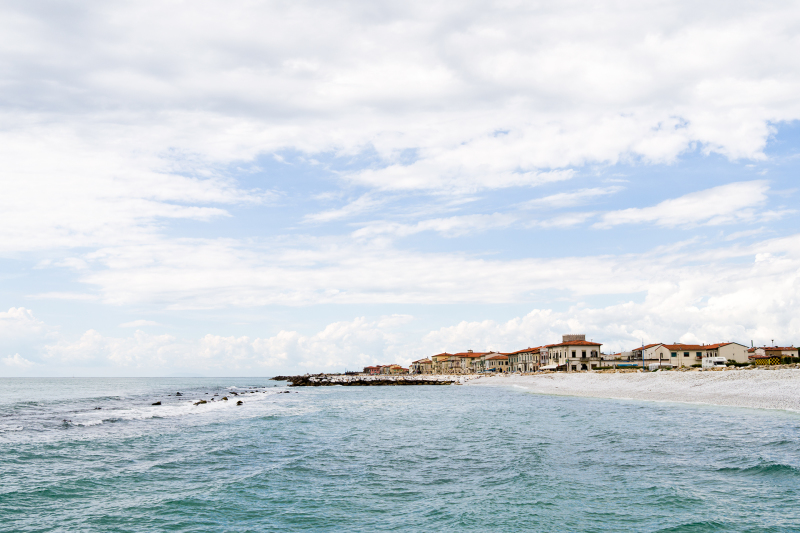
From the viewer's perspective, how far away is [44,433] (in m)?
31.7

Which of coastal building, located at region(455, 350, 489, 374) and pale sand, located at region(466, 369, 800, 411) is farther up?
pale sand, located at region(466, 369, 800, 411)

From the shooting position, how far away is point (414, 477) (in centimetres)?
1923

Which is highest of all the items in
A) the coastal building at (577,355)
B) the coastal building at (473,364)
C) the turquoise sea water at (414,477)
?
the turquoise sea water at (414,477)

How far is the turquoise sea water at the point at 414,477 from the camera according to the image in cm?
1427

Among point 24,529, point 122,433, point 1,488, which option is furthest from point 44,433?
point 24,529

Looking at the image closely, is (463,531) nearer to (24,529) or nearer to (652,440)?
(24,529)

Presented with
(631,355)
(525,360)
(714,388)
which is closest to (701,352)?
(631,355)

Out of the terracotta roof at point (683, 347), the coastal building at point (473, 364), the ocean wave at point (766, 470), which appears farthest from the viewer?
the coastal building at point (473, 364)

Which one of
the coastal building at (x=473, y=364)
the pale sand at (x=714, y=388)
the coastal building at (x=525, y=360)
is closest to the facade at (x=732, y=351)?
the coastal building at (x=525, y=360)

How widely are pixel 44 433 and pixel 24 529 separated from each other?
858 inches

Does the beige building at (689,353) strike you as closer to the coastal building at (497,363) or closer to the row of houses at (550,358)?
the row of houses at (550,358)

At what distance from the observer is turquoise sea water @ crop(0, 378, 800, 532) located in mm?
14266

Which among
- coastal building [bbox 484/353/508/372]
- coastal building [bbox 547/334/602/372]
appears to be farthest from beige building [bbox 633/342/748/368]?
coastal building [bbox 484/353/508/372]

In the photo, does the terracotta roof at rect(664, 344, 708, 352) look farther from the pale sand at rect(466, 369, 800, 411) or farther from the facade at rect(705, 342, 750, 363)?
the pale sand at rect(466, 369, 800, 411)
